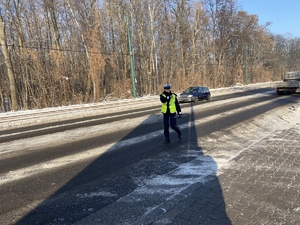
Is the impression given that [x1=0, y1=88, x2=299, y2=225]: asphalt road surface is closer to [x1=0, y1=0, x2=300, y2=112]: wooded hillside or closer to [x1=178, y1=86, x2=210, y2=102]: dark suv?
[x1=178, y1=86, x2=210, y2=102]: dark suv

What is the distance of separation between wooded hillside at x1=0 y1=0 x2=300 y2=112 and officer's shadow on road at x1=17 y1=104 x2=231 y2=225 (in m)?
17.8

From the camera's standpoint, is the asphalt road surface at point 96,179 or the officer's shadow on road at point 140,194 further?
the asphalt road surface at point 96,179

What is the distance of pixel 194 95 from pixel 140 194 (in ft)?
56.1

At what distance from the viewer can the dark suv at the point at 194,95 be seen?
19.8 meters

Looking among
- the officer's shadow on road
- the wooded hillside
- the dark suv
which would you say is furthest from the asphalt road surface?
the wooded hillside

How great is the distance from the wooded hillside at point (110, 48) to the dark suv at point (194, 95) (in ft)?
23.5

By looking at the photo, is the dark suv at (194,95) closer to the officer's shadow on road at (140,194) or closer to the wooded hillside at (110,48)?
the wooded hillside at (110,48)

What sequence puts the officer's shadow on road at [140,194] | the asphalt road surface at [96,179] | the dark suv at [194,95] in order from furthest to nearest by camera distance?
1. the dark suv at [194,95]
2. the asphalt road surface at [96,179]
3. the officer's shadow on road at [140,194]

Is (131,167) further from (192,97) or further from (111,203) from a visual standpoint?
(192,97)

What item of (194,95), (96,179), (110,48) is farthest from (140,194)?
(110,48)

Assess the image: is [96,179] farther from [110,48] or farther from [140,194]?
[110,48]

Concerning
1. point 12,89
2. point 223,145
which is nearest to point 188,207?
point 223,145

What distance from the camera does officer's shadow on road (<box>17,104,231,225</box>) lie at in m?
3.09

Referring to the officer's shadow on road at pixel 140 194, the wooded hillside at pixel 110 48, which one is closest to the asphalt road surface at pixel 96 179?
the officer's shadow on road at pixel 140 194
